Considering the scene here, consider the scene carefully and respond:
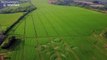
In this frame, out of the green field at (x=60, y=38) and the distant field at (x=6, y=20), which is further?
the distant field at (x=6, y=20)

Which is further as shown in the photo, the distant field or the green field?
the distant field

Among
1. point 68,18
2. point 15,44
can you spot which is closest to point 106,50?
point 15,44

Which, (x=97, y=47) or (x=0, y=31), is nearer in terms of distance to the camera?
(x=97, y=47)

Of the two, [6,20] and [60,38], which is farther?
[6,20]

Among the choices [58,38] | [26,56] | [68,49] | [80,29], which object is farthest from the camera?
[80,29]

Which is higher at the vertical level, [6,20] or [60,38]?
[60,38]

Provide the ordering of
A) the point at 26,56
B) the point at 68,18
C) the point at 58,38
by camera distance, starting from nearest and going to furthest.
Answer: the point at 26,56, the point at 58,38, the point at 68,18

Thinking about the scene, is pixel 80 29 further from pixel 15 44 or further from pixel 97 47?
pixel 15 44
